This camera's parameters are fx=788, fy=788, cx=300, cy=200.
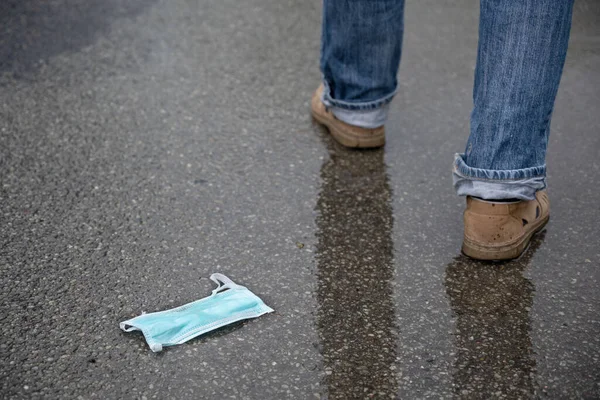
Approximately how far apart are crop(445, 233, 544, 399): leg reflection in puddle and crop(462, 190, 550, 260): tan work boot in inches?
1.6

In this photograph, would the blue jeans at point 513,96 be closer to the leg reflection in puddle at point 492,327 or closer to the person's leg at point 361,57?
the leg reflection in puddle at point 492,327

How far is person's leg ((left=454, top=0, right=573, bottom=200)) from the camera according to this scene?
7.23ft

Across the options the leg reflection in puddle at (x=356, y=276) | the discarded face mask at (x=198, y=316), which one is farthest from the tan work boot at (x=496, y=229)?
the discarded face mask at (x=198, y=316)

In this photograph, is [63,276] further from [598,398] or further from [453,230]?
[598,398]

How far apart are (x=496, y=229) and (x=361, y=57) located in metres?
0.91

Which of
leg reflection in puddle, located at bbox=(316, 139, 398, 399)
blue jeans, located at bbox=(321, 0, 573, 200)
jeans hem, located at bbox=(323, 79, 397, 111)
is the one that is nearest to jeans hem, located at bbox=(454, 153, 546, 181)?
blue jeans, located at bbox=(321, 0, 573, 200)

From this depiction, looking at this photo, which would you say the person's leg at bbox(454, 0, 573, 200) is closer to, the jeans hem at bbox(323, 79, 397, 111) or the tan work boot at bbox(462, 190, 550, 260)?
the tan work boot at bbox(462, 190, 550, 260)

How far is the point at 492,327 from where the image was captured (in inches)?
86.9

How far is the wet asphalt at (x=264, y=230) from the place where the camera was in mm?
2033

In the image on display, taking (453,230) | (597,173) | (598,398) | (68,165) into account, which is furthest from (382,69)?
(598,398)

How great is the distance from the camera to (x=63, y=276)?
238 centimetres

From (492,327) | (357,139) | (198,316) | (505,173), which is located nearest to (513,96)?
(505,173)

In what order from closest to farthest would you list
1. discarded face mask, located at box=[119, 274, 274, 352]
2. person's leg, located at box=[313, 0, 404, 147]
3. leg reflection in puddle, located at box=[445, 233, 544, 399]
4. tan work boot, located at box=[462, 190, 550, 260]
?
leg reflection in puddle, located at box=[445, 233, 544, 399], discarded face mask, located at box=[119, 274, 274, 352], tan work boot, located at box=[462, 190, 550, 260], person's leg, located at box=[313, 0, 404, 147]

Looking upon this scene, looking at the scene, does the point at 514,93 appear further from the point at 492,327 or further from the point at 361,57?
the point at 361,57
